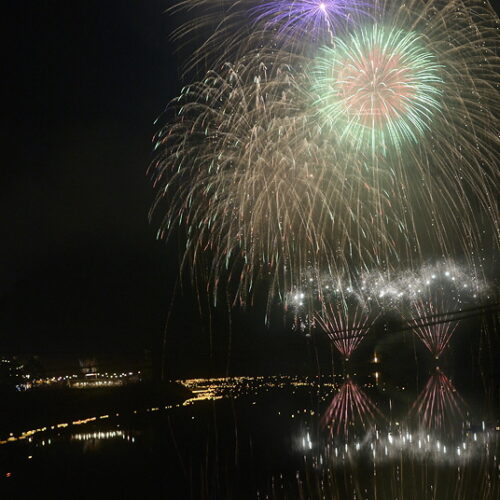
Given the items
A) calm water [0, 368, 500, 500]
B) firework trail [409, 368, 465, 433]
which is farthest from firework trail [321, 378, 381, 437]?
firework trail [409, 368, 465, 433]

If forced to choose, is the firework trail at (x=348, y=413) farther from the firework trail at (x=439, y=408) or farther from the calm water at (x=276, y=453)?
the firework trail at (x=439, y=408)

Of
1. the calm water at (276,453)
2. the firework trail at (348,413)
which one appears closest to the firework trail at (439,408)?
the calm water at (276,453)

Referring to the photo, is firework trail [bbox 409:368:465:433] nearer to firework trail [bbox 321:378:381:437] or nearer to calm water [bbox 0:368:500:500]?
calm water [bbox 0:368:500:500]

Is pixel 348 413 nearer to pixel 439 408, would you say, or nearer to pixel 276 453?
pixel 439 408

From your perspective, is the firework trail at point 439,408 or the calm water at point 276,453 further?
the firework trail at point 439,408

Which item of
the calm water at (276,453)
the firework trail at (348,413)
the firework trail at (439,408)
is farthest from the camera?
the firework trail at (348,413)

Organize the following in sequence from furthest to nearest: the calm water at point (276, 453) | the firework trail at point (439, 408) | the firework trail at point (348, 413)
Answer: the firework trail at point (348, 413) → the firework trail at point (439, 408) → the calm water at point (276, 453)

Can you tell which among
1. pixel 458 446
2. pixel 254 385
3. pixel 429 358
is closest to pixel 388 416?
pixel 458 446

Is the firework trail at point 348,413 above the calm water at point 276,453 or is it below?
above
